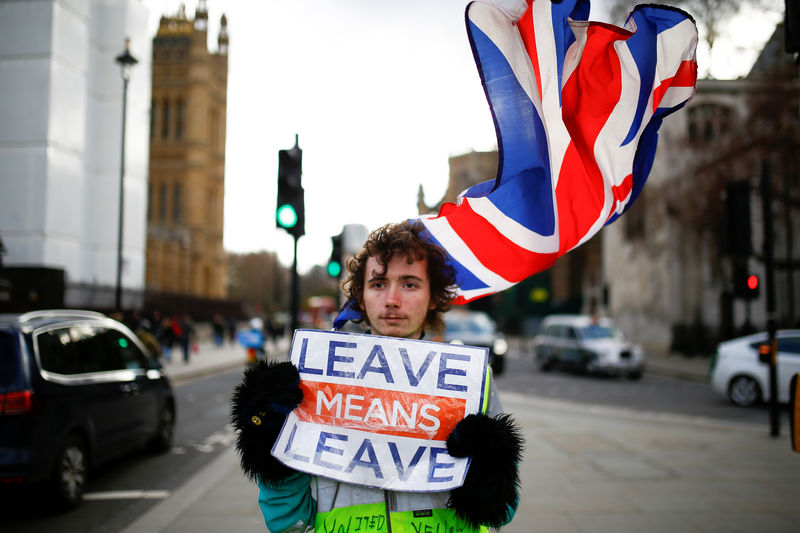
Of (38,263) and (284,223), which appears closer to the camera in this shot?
(284,223)

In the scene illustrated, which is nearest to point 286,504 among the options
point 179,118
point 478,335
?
point 478,335

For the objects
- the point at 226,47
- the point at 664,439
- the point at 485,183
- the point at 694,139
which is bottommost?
the point at 664,439

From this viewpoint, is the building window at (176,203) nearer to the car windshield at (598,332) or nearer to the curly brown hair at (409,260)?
the car windshield at (598,332)

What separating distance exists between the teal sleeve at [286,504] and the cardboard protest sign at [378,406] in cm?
9

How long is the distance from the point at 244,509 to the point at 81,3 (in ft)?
88.8

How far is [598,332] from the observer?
21.4m

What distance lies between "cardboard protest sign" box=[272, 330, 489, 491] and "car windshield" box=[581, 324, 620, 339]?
1998 cm

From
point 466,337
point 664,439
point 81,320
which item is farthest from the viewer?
point 466,337

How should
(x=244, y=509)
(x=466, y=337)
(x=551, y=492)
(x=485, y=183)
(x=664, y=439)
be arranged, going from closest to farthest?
1. (x=485, y=183)
2. (x=244, y=509)
3. (x=551, y=492)
4. (x=664, y=439)
5. (x=466, y=337)

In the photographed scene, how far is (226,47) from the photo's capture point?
260 feet

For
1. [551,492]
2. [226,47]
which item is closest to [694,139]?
[551,492]

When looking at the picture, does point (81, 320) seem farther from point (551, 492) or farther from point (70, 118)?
point (70, 118)

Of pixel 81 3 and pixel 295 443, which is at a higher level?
pixel 81 3

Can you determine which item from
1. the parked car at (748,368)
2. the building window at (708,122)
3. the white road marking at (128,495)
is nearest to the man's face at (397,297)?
the white road marking at (128,495)
